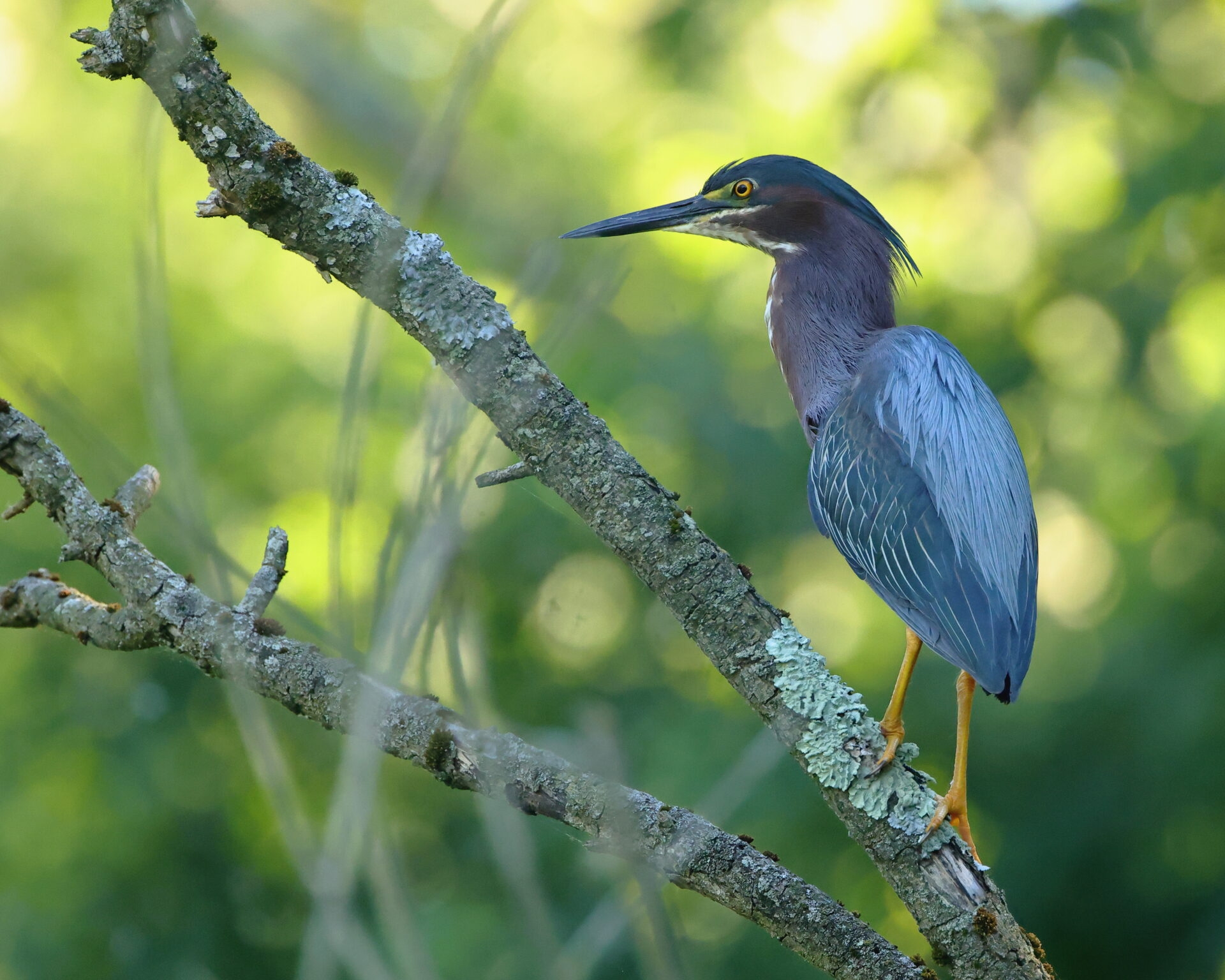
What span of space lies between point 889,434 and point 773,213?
0.91 metres

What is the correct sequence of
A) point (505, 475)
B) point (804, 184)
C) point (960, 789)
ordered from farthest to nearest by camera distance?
1. point (804, 184)
2. point (960, 789)
3. point (505, 475)

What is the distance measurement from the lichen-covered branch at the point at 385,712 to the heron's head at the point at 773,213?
1588mm

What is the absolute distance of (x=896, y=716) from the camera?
6.50 feet

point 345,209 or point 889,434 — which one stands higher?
point 345,209

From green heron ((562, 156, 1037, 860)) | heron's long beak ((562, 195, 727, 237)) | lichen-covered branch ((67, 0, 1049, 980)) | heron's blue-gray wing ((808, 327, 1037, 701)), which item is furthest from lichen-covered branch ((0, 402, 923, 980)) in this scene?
heron's long beak ((562, 195, 727, 237))

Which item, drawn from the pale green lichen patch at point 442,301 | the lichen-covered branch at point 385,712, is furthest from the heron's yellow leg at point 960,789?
the pale green lichen patch at point 442,301

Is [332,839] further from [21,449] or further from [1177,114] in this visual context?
[1177,114]

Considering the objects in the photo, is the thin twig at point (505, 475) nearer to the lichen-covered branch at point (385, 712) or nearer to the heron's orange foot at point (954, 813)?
the lichen-covered branch at point (385, 712)

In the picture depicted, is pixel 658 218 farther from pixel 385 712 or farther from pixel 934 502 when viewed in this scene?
pixel 385 712

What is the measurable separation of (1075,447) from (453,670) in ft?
12.3

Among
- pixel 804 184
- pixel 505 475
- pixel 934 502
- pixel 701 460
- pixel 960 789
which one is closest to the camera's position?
pixel 505 475

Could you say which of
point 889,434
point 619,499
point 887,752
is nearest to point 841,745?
point 887,752

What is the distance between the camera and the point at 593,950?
0.83 m

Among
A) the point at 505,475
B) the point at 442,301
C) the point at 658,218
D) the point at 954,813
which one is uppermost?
the point at 658,218
